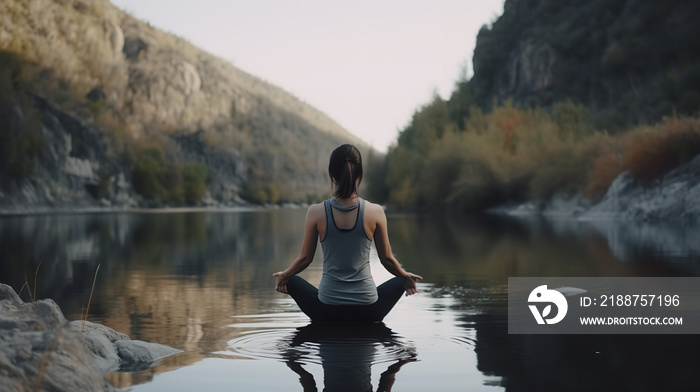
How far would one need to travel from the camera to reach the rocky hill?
215 ft

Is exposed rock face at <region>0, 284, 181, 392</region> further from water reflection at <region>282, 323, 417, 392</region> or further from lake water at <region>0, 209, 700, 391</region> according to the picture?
water reflection at <region>282, 323, 417, 392</region>

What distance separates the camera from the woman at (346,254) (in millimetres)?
6258

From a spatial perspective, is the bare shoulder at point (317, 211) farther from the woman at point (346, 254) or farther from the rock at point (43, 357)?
the rock at point (43, 357)

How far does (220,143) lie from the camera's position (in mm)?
139500

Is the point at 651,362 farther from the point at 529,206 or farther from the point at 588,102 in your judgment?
the point at 588,102

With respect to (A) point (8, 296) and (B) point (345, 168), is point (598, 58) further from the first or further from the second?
(A) point (8, 296)

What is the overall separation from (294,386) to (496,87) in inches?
2987

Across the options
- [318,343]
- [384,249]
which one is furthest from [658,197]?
[318,343]

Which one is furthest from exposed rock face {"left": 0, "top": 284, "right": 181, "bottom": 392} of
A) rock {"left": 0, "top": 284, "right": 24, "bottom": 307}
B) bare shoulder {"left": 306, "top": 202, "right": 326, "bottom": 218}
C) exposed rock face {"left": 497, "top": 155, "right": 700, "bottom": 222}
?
exposed rock face {"left": 497, "top": 155, "right": 700, "bottom": 222}

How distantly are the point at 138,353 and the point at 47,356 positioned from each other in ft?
6.47

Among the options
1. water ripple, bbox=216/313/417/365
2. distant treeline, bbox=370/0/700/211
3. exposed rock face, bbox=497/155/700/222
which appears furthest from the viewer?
distant treeline, bbox=370/0/700/211

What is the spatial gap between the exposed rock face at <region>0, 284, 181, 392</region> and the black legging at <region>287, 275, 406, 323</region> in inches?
66.2

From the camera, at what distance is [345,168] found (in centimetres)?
617

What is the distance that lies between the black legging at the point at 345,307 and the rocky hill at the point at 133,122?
50.0 meters
